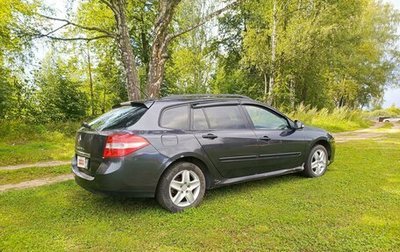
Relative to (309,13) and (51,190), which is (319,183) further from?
(309,13)

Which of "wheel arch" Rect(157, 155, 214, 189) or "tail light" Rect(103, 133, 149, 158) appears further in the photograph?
"wheel arch" Rect(157, 155, 214, 189)

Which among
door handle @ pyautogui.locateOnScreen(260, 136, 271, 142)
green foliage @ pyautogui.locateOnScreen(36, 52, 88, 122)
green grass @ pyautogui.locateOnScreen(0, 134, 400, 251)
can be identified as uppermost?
green foliage @ pyautogui.locateOnScreen(36, 52, 88, 122)

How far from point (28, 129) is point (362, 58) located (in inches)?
1189

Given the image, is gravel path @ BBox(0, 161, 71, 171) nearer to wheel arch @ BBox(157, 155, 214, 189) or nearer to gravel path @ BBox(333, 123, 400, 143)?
wheel arch @ BBox(157, 155, 214, 189)

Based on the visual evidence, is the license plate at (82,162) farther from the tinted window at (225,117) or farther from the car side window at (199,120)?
the tinted window at (225,117)

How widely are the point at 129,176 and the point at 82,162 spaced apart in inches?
35.1

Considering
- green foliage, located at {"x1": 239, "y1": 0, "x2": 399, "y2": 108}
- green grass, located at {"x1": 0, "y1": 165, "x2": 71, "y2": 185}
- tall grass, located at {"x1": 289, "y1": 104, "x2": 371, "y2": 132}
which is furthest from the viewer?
green foliage, located at {"x1": 239, "y1": 0, "x2": 399, "y2": 108}

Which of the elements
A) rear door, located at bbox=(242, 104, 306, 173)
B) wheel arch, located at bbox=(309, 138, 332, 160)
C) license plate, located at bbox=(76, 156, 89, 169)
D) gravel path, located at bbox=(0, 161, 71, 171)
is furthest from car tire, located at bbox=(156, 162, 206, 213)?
gravel path, located at bbox=(0, 161, 71, 171)

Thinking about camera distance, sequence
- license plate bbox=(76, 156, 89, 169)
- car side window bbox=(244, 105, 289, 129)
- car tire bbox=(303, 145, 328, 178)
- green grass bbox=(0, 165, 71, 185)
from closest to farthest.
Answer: license plate bbox=(76, 156, 89, 169)
car side window bbox=(244, 105, 289, 129)
car tire bbox=(303, 145, 328, 178)
green grass bbox=(0, 165, 71, 185)

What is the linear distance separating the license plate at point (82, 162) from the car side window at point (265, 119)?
102 inches

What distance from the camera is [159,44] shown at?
897cm

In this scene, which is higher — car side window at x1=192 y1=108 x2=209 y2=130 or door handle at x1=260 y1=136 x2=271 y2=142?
car side window at x1=192 y1=108 x2=209 y2=130

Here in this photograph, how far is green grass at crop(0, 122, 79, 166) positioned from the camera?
26.3ft

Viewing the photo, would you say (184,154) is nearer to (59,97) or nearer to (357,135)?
(59,97)
